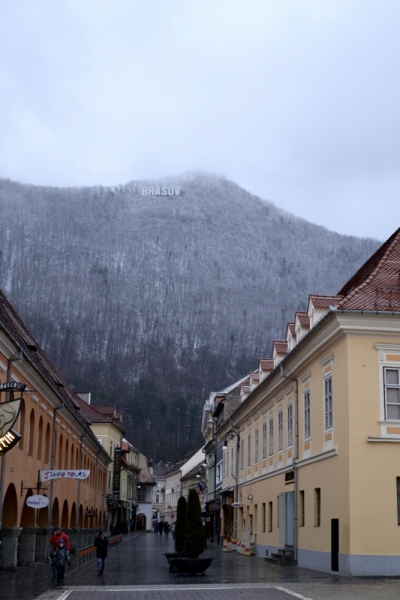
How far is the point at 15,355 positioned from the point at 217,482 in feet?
145

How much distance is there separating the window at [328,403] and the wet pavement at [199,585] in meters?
4.87

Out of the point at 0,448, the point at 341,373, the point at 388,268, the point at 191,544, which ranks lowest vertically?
the point at 191,544

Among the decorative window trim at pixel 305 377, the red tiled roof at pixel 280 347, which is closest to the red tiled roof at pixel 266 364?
the red tiled roof at pixel 280 347

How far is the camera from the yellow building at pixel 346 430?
23.1m

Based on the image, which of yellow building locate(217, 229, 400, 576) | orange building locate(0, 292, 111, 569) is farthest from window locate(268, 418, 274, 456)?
orange building locate(0, 292, 111, 569)

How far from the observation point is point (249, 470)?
4488 centimetres

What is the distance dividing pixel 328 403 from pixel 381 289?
14.1 ft

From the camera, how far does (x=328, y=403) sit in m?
26.4

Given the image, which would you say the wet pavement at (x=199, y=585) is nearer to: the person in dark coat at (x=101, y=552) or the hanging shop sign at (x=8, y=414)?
the person in dark coat at (x=101, y=552)

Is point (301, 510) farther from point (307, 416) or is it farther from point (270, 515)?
point (270, 515)

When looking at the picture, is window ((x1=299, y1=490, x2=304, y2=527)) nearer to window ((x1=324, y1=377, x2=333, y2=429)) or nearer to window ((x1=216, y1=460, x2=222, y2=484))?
window ((x1=324, y1=377, x2=333, y2=429))

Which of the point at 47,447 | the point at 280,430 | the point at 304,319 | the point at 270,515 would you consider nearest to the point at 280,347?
the point at 280,430

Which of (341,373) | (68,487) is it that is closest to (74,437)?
(68,487)

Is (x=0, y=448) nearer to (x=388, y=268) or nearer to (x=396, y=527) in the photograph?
(x=396, y=527)
